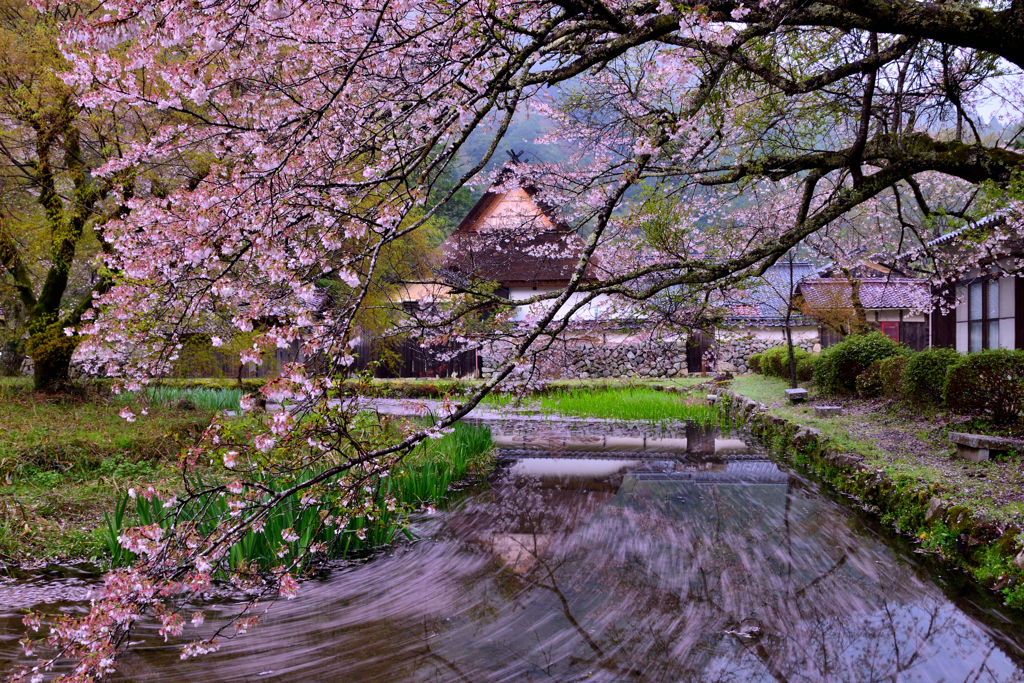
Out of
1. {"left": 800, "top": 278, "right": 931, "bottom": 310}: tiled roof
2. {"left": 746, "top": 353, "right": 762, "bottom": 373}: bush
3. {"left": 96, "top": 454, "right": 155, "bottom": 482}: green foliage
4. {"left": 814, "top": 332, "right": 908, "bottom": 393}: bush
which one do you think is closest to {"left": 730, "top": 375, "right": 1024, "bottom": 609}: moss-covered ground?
{"left": 814, "top": 332, "right": 908, "bottom": 393}: bush

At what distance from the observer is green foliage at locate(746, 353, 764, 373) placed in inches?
666

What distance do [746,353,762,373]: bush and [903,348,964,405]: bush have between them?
31.8ft

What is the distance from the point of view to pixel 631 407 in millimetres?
10273

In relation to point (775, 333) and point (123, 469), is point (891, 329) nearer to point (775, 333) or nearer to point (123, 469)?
point (775, 333)

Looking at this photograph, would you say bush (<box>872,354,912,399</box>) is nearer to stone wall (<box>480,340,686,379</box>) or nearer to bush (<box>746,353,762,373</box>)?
bush (<box>746,353,762,373</box>)

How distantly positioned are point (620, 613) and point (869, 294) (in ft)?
62.6

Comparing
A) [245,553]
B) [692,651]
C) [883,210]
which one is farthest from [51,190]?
[883,210]

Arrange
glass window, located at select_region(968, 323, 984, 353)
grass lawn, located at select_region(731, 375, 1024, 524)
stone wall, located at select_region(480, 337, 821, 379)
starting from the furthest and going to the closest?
stone wall, located at select_region(480, 337, 821, 379), glass window, located at select_region(968, 323, 984, 353), grass lawn, located at select_region(731, 375, 1024, 524)

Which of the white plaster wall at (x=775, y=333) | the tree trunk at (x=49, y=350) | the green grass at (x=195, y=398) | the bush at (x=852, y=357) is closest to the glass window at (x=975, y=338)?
the bush at (x=852, y=357)

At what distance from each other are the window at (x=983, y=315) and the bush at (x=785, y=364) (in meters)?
2.67

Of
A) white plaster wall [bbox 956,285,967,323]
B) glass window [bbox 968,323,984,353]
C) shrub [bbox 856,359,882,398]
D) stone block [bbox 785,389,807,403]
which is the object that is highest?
white plaster wall [bbox 956,285,967,323]

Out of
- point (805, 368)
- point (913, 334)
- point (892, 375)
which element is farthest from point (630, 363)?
point (892, 375)

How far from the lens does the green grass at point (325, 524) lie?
3518mm

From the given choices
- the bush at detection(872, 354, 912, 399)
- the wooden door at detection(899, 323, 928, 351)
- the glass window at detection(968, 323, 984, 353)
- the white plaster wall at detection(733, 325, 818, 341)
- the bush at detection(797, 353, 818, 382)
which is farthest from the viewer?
the white plaster wall at detection(733, 325, 818, 341)
